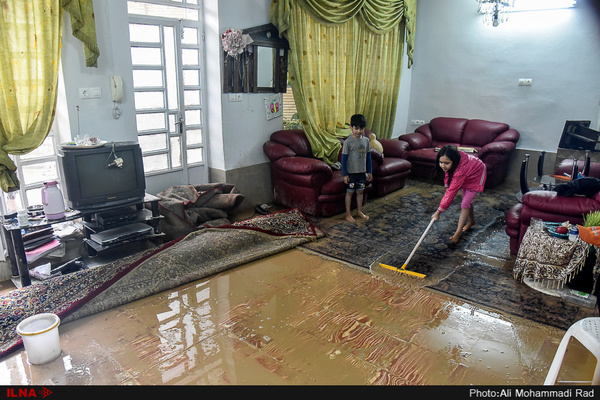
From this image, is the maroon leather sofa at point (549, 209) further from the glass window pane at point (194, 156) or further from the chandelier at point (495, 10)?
the chandelier at point (495, 10)

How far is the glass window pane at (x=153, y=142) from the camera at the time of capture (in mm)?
4102

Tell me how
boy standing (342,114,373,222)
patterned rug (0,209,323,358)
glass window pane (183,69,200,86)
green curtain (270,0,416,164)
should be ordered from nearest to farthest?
patterned rug (0,209,323,358), boy standing (342,114,373,222), glass window pane (183,69,200,86), green curtain (270,0,416,164)

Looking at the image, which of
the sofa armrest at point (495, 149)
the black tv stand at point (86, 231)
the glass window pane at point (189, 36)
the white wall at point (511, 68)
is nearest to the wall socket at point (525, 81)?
the white wall at point (511, 68)

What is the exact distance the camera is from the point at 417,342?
2436 millimetres

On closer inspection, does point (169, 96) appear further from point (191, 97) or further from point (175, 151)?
point (175, 151)

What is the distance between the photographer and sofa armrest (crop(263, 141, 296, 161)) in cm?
486

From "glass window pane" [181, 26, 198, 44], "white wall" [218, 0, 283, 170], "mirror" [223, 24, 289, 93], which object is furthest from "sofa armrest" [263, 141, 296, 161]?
"glass window pane" [181, 26, 198, 44]

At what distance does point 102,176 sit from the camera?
3238 millimetres

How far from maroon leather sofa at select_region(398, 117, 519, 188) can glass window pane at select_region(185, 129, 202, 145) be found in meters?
3.31

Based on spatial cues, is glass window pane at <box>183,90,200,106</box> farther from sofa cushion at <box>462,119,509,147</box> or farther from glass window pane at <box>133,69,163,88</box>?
A: sofa cushion at <box>462,119,509,147</box>

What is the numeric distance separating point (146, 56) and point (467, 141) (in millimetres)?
4883

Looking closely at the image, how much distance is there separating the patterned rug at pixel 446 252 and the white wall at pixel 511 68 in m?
1.73

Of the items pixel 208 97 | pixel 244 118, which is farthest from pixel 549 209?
pixel 208 97
